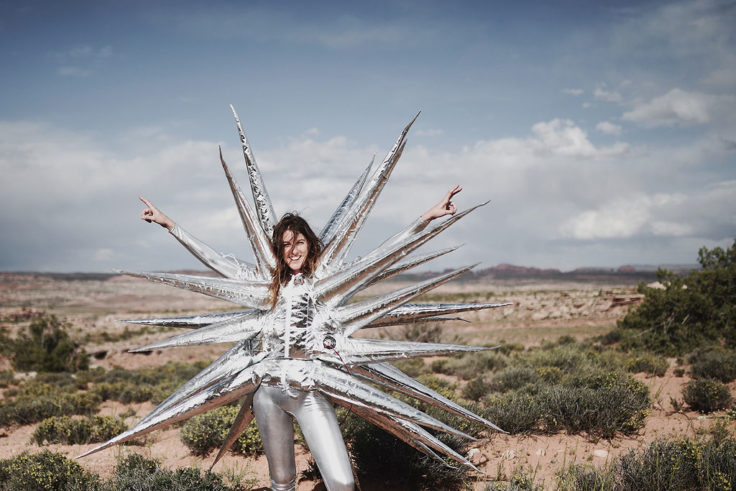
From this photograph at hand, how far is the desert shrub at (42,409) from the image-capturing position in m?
9.58

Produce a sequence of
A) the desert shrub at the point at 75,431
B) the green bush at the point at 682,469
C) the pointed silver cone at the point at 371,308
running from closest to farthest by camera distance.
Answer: the pointed silver cone at the point at 371,308, the green bush at the point at 682,469, the desert shrub at the point at 75,431

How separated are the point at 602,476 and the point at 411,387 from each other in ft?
7.55

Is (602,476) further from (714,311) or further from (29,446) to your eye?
(714,311)

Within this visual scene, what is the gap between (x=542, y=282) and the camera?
108 m

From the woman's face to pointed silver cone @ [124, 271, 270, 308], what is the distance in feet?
0.74

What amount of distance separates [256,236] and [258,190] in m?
0.37

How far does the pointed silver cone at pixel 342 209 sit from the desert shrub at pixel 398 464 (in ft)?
9.18

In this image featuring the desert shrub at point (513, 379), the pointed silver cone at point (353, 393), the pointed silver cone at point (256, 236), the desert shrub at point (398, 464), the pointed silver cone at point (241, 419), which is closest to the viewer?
the pointed silver cone at point (353, 393)

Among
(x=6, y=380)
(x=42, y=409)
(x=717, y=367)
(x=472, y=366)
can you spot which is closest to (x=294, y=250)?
(x=717, y=367)

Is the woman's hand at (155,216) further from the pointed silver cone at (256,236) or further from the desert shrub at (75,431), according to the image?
the desert shrub at (75,431)

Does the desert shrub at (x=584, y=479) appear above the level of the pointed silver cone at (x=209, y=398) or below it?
below

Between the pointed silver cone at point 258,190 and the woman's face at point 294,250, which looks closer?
the woman's face at point 294,250

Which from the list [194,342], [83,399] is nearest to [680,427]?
[194,342]

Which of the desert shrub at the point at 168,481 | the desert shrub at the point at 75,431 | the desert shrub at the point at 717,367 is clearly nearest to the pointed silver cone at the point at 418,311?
the desert shrub at the point at 168,481
